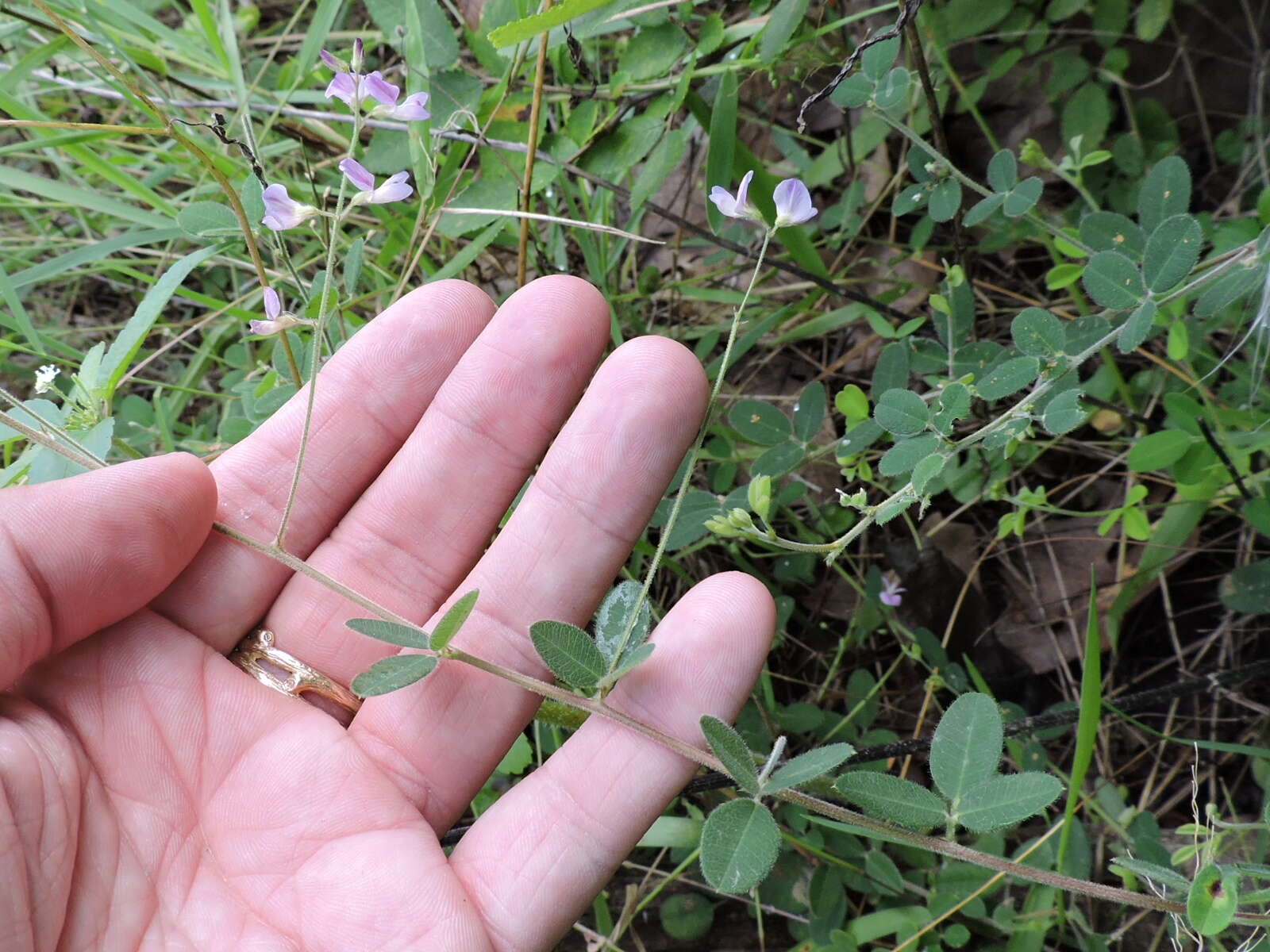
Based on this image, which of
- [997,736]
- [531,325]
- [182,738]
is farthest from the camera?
[531,325]

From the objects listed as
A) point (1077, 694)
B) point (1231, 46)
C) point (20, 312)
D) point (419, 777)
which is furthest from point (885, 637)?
point (20, 312)

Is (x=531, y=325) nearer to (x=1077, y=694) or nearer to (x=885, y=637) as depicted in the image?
(x=885, y=637)

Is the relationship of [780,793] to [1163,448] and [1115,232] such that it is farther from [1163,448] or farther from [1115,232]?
[1115,232]

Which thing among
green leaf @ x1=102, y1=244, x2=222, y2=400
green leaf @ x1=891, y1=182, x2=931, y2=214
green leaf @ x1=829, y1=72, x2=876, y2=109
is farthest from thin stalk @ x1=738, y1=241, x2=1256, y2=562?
green leaf @ x1=102, y1=244, x2=222, y2=400

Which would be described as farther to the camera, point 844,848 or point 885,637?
point 885,637

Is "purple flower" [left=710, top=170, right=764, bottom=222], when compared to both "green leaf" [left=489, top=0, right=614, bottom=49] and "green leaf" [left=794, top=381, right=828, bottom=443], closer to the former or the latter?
"green leaf" [left=489, top=0, right=614, bottom=49]

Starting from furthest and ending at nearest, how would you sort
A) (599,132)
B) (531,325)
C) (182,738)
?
(599,132) → (531,325) → (182,738)

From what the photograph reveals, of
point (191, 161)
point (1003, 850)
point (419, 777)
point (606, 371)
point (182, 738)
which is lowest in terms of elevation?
point (1003, 850)
